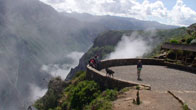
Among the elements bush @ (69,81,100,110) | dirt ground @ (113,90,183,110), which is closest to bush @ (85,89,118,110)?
dirt ground @ (113,90,183,110)

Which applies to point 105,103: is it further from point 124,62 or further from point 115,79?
point 124,62

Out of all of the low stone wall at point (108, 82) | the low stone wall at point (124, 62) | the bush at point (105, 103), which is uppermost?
the low stone wall at point (124, 62)

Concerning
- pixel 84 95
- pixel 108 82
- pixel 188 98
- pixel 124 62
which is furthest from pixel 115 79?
pixel 124 62

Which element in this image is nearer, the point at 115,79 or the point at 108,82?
the point at 115,79

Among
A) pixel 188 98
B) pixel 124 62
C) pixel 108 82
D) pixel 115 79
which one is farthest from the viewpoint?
pixel 124 62

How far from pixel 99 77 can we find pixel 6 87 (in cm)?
13938

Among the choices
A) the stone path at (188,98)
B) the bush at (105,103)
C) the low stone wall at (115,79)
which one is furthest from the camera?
the low stone wall at (115,79)

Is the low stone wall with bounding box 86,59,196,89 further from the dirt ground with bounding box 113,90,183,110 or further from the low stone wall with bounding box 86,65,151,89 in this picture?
the dirt ground with bounding box 113,90,183,110

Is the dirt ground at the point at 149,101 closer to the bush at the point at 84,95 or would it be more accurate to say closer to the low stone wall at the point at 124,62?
the bush at the point at 84,95

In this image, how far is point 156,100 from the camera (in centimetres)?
960

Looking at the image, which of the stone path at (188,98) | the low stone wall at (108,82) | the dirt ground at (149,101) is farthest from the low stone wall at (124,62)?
the stone path at (188,98)

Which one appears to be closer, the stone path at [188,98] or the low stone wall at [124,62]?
the stone path at [188,98]

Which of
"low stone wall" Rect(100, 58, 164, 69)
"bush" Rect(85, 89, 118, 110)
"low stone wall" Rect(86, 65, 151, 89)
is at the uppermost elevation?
"low stone wall" Rect(100, 58, 164, 69)

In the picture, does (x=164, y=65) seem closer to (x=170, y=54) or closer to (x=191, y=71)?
(x=170, y=54)
